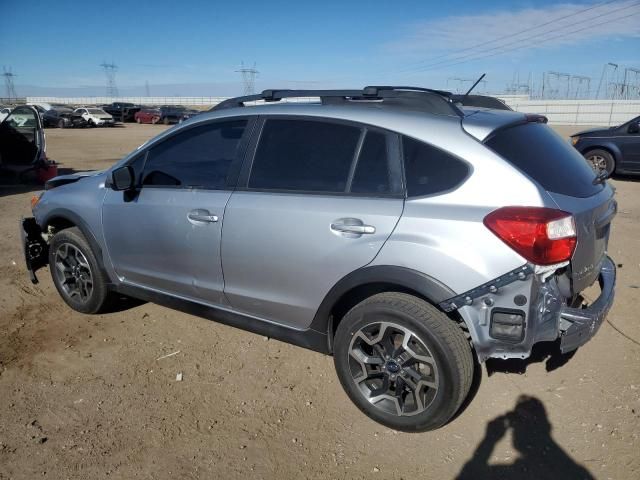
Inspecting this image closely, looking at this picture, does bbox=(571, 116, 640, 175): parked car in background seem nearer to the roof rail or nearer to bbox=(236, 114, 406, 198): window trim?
the roof rail

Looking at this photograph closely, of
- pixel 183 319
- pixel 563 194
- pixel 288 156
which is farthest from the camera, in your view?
pixel 183 319

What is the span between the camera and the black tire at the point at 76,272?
4.14 metres

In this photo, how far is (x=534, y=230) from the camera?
2.39 m

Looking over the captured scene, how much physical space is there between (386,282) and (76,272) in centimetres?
Answer: 294

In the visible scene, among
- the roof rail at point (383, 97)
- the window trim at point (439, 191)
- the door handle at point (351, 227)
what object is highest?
the roof rail at point (383, 97)

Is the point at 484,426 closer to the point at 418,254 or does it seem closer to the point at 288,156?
the point at 418,254

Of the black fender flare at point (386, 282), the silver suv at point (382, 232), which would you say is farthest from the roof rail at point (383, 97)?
the black fender flare at point (386, 282)

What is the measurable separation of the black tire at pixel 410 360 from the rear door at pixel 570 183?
30.1 inches

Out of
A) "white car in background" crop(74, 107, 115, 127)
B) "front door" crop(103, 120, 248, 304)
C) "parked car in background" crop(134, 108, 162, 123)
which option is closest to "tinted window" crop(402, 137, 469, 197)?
"front door" crop(103, 120, 248, 304)

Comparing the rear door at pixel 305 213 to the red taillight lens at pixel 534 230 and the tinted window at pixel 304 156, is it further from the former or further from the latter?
the red taillight lens at pixel 534 230

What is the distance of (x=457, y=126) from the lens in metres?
2.70

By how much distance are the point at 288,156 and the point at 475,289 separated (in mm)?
1405

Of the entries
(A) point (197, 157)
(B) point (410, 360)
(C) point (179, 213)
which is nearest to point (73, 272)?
(C) point (179, 213)

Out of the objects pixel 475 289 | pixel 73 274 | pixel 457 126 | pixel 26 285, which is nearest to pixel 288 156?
pixel 457 126
